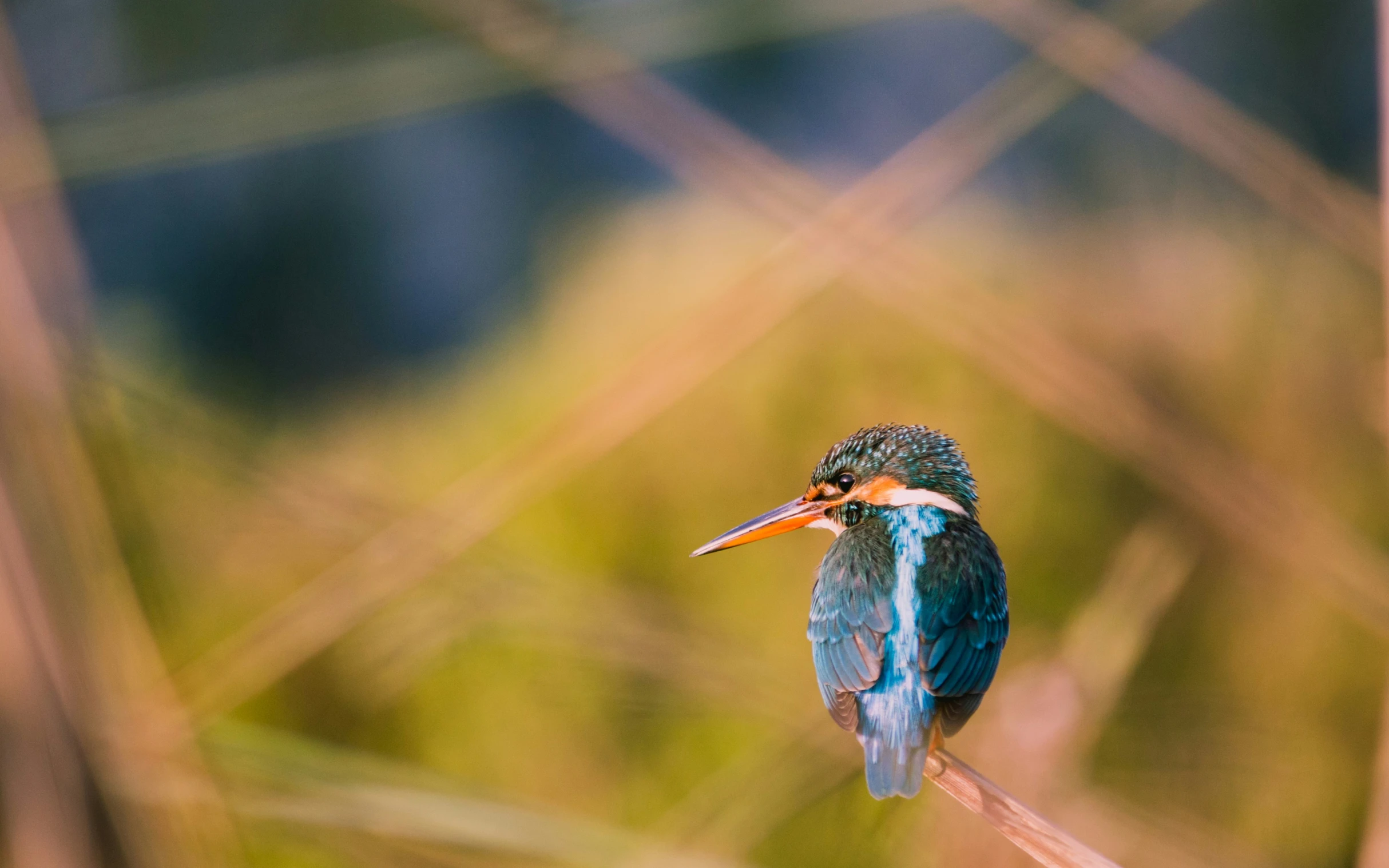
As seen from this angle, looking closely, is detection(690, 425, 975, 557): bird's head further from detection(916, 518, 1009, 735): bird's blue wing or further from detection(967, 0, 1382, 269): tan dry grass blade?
detection(967, 0, 1382, 269): tan dry grass blade

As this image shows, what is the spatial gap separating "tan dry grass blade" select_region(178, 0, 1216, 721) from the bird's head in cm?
63

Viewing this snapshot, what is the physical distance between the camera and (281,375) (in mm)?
1145

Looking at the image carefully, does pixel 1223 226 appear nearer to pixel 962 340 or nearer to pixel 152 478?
pixel 962 340

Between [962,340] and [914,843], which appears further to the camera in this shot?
[962,340]

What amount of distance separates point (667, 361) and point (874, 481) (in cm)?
66

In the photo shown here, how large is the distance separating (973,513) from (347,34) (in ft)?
3.19

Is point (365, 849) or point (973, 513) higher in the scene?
point (973, 513)

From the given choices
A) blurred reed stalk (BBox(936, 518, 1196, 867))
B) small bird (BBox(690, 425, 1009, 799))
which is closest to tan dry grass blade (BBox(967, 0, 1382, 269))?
blurred reed stalk (BBox(936, 518, 1196, 867))

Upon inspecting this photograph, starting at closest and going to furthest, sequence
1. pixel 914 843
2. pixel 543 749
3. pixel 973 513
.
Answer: pixel 973 513 < pixel 914 843 < pixel 543 749

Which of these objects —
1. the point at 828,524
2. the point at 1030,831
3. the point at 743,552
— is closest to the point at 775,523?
the point at 828,524

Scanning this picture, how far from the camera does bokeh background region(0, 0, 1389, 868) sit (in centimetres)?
109

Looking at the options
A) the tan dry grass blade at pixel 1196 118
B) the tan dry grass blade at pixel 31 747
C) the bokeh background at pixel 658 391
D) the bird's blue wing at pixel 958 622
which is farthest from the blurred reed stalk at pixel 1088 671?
the tan dry grass blade at pixel 31 747

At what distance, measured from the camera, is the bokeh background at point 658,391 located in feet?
3.57

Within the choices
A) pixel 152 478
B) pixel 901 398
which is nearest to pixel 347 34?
pixel 152 478
